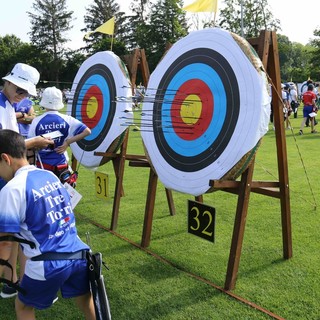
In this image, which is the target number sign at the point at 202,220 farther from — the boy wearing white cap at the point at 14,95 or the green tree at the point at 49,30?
the green tree at the point at 49,30

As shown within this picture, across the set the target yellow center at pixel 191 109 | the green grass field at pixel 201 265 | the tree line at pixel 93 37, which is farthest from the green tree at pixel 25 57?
the target yellow center at pixel 191 109

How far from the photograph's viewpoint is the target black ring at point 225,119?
278cm

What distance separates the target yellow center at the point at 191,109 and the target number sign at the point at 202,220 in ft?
2.13

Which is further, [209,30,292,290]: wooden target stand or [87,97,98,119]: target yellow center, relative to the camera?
[87,97,98,119]: target yellow center

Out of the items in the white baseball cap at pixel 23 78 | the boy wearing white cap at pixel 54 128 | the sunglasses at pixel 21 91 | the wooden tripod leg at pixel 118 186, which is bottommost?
the wooden tripod leg at pixel 118 186

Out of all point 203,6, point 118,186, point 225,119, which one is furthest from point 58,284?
point 203,6

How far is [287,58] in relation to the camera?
74.3 metres

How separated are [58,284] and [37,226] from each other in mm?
312

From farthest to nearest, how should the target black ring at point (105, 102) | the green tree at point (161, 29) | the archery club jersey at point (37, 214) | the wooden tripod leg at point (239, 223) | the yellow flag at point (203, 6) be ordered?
the green tree at point (161, 29), the target black ring at point (105, 102), the yellow flag at point (203, 6), the wooden tripod leg at point (239, 223), the archery club jersey at point (37, 214)

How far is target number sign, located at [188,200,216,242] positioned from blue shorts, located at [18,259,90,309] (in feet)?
3.71

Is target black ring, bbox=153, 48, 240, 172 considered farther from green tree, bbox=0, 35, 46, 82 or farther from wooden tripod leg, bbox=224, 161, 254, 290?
green tree, bbox=0, 35, 46, 82

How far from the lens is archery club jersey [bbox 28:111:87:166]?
3.57m

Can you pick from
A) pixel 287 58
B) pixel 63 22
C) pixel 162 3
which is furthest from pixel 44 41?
pixel 287 58

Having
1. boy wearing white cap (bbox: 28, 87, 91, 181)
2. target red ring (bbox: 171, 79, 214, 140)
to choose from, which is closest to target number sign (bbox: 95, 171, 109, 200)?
boy wearing white cap (bbox: 28, 87, 91, 181)
